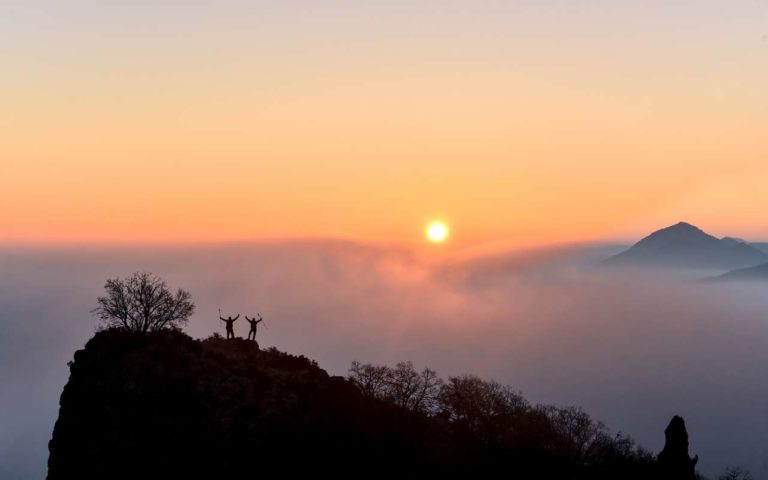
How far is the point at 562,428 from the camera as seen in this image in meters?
76.6

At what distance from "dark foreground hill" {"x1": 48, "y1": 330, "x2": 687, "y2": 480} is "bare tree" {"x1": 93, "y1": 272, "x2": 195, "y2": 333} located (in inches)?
207

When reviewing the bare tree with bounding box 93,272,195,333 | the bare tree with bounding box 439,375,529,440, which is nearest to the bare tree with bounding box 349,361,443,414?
the bare tree with bounding box 439,375,529,440

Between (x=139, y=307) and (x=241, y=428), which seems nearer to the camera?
(x=241, y=428)

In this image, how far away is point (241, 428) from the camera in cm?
4803

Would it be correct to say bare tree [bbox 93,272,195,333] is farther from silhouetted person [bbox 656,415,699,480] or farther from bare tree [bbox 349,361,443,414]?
silhouetted person [bbox 656,415,699,480]

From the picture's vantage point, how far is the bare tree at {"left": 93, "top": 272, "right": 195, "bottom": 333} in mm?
62062

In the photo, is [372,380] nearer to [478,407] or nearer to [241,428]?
[478,407]

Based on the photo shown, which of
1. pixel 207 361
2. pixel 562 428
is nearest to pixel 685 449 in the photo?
pixel 562 428

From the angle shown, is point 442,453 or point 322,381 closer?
point 442,453

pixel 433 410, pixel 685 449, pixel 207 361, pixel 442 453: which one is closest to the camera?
pixel 442 453

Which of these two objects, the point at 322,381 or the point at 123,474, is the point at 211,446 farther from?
the point at 322,381

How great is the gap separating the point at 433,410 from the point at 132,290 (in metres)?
40.9

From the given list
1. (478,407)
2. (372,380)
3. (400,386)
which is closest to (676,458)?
(478,407)

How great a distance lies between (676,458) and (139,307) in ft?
208
